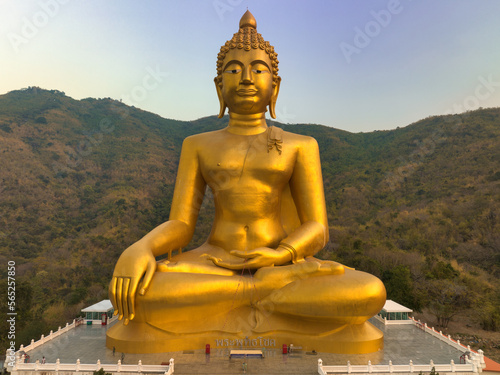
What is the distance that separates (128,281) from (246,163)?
3.55 m

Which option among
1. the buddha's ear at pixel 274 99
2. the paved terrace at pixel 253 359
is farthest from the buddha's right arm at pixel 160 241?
the buddha's ear at pixel 274 99

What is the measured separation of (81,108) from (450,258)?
2027 inches

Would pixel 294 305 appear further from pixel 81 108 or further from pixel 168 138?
pixel 81 108

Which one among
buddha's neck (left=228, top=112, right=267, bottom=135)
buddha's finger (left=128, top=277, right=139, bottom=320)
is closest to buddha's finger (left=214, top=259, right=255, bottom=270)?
buddha's finger (left=128, top=277, right=139, bottom=320)

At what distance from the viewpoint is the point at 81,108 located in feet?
181

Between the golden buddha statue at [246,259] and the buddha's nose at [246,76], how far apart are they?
0.02m

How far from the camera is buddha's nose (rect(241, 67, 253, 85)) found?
8453mm

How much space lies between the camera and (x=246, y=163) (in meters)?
8.61

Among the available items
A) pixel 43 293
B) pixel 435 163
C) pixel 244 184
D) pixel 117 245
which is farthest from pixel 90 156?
pixel 244 184

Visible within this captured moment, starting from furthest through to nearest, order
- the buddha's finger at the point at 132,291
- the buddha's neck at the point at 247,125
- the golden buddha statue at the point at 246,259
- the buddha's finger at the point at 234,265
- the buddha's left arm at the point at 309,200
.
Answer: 1. the buddha's neck at the point at 247,125
2. the buddha's left arm at the point at 309,200
3. the buddha's finger at the point at 234,265
4. the golden buddha statue at the point at 246,259
5. the buddha's finger at the point at 132,291

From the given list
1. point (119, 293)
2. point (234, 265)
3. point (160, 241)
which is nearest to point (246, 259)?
point (234, 265)

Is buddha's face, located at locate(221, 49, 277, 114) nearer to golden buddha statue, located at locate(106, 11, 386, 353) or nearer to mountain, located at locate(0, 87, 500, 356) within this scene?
golden buddha statue, located at locate(106, 11, 386, 353)

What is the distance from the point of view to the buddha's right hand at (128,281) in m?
6.80

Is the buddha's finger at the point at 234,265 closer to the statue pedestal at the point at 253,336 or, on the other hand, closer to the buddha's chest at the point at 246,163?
the statue pedestal at the point at 253,336
